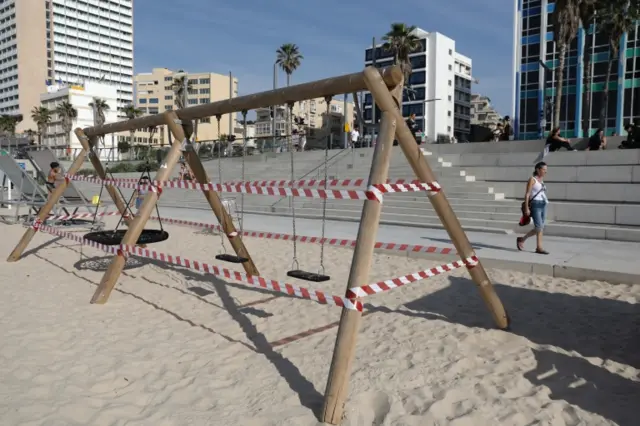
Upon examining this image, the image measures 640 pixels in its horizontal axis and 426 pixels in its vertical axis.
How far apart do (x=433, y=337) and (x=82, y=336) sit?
328 cm

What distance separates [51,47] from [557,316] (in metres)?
144

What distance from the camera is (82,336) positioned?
4.45 metres

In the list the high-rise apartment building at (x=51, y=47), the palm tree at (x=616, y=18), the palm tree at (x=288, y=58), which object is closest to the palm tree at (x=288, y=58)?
the palm tree at (x=288, y=58)

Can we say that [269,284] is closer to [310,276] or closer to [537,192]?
[310,276]

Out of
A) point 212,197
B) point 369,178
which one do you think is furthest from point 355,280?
point 212,197

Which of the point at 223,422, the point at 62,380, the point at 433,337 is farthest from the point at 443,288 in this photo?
the point at 62,380

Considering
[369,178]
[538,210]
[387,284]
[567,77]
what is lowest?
[387,284]

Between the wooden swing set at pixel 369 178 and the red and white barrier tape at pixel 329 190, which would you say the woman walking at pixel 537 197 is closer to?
the wooden swing set at pixel 369 178

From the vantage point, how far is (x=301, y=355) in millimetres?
4016

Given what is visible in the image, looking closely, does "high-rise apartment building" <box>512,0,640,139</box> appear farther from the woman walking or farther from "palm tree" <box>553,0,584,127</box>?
the woman walking

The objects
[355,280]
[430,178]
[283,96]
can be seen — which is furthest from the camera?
[283,96]

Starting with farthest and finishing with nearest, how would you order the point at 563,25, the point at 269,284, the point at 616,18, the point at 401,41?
the point at 401,41, the point at 616,18, the point at 563,25, the point at 269,284

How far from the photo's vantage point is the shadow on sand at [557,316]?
4.15 m

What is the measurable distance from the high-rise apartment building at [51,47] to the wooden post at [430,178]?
13269 cm
